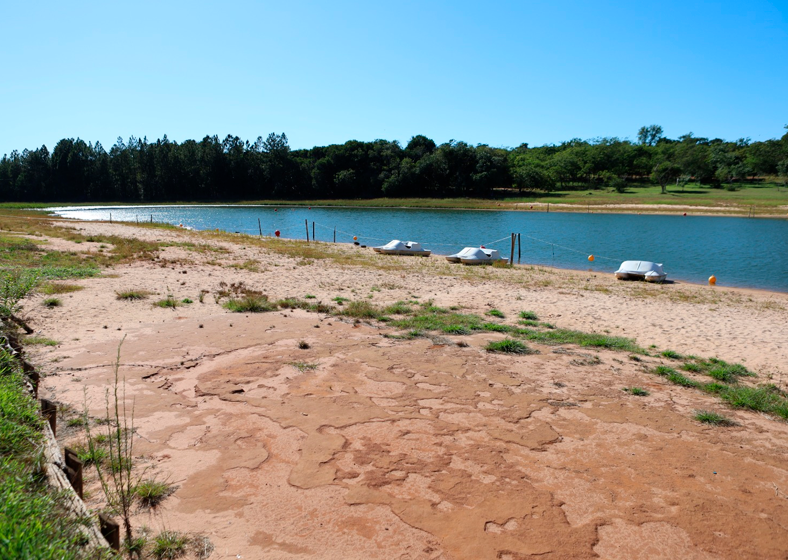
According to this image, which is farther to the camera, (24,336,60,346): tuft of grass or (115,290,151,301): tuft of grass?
(115,290,151,301): tuft of grass

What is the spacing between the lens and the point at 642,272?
866 inches

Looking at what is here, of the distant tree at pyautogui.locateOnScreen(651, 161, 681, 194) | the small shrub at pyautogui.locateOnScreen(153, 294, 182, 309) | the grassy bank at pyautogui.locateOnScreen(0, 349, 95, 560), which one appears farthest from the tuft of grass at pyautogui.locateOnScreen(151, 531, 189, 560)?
the distant tree at pyautogui.locateOnScreen(651, 161, 681, 194)

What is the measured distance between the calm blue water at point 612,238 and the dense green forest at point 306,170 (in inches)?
1297

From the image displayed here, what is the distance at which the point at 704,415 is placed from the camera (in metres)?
6.29

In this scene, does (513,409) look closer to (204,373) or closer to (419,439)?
(419,439)

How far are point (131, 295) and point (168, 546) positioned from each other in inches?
395

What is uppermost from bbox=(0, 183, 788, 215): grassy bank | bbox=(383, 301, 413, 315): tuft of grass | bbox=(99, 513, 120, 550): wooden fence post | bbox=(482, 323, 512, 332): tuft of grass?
bbox=(0, 183, 788, 215): grassy bank

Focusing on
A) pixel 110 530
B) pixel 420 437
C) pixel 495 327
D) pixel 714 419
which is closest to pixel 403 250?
pixel 495 327

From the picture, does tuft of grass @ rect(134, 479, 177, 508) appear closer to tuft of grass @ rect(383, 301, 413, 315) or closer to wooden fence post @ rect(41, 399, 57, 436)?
wooden fence post @ rect(41, 399, 57, 436)

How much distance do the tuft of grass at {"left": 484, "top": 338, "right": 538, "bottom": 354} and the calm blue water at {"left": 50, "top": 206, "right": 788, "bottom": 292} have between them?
64.9ft

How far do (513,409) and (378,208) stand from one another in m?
76.9

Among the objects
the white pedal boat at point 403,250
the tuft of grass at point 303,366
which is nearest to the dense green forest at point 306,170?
the white pedal boat at point 403,250

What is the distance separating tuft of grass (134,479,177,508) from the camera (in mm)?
4250

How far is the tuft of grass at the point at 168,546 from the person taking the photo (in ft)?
11.8
